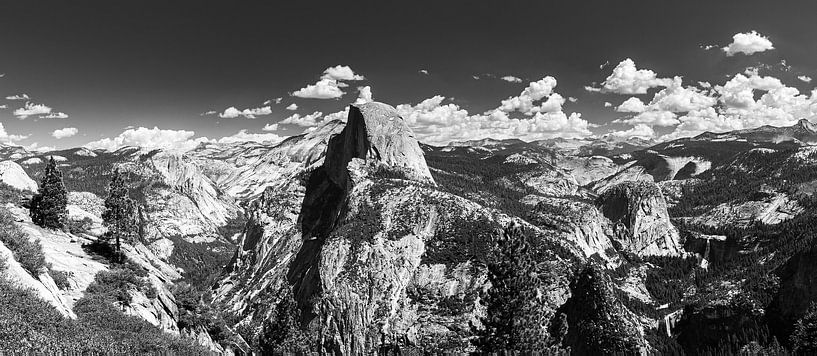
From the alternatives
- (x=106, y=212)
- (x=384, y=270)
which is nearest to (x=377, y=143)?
(x=384, y=270)

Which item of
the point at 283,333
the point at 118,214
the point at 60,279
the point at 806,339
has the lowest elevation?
the point at 806,339

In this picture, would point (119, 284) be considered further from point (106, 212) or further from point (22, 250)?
point (106, 212)

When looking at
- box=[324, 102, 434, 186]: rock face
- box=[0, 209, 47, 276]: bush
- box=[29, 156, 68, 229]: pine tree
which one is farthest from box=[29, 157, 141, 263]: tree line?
box=[324, 102, 434, 186]: rock face

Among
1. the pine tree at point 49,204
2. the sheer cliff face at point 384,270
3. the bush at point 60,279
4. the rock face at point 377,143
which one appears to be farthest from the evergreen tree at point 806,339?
the rock face at point 377,143

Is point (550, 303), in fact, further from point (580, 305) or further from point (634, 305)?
point (634, 305)

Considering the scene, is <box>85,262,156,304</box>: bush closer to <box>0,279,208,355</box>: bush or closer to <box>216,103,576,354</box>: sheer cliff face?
<box>0,279,208,355</box>: bush
